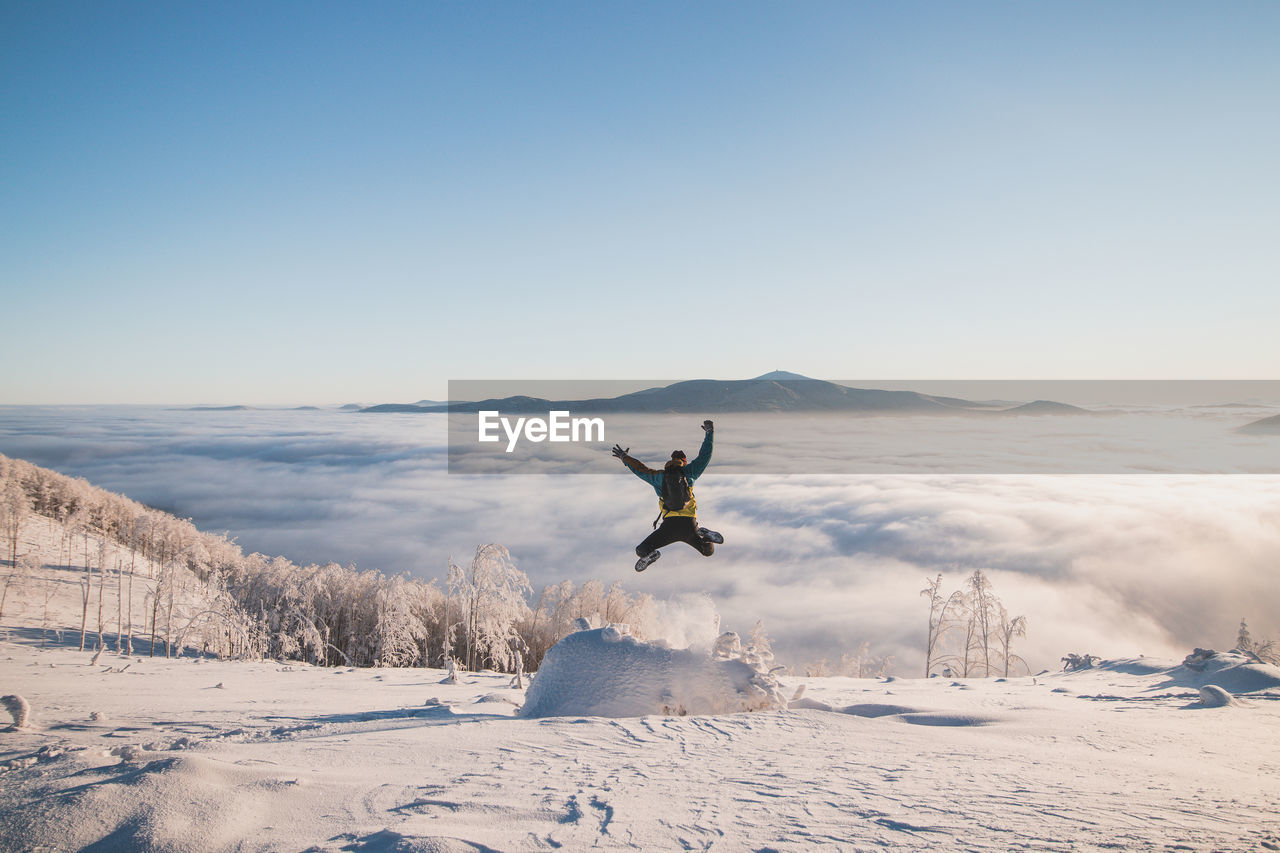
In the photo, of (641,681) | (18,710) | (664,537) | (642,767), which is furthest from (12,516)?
(664,537)

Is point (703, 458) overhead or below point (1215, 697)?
overhead

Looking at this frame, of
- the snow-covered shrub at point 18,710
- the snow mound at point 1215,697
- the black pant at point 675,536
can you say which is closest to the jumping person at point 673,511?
the black pant at point 675,536

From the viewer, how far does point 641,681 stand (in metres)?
11.8

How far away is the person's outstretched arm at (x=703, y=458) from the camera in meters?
8.30

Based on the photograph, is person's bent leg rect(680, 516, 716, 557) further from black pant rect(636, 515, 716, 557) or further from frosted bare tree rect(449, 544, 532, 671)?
frosted bare tree rect(449, 544, 532, 671)

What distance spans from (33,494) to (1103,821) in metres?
81.7

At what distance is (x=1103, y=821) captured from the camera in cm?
640

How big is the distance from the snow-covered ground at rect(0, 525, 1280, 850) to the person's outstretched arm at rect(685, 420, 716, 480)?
146 inches

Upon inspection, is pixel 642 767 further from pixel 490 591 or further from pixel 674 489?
pixel 490 591

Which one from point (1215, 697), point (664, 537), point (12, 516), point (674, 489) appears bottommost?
point (12, 516)

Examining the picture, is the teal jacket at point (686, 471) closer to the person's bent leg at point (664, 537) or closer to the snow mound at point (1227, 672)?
the person's bent leg at point (664, 537)

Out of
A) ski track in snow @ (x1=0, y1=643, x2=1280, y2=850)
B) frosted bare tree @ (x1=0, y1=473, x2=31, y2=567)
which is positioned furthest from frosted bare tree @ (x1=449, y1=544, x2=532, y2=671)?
frosted bare tree @ (x1=0, y1=473, x2=31, y2=567)

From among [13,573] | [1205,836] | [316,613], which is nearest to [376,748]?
[1205,836]

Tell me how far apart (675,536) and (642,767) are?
10.1 feet
